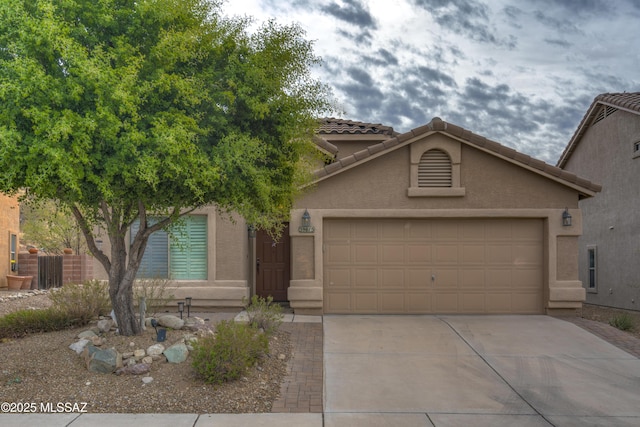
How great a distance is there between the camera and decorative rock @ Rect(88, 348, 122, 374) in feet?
24.4

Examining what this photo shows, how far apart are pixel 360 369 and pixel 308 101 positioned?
165 inches

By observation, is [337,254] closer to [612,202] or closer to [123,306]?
[123,306]

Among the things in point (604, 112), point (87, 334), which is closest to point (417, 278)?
point (87, 334)

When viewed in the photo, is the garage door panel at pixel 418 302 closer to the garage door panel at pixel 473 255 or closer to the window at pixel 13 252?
the garage door panel at pixel 473 255

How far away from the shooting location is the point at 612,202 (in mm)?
16516

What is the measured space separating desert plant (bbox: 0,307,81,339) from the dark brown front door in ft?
17.4

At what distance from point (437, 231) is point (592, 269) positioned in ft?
27.4

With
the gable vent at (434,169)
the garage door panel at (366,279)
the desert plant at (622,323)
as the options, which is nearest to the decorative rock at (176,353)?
the garage door panel at (366,279)

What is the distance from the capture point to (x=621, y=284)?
15.9 meters

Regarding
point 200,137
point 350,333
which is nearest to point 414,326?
point 350,333

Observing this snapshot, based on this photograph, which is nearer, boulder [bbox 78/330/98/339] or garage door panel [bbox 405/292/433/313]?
boulder [bbox 78/330/98/339]

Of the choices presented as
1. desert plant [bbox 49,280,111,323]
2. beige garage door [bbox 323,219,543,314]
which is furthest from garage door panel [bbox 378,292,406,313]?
desert plant [bbox 49,280,111,323]

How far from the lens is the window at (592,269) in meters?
17.5

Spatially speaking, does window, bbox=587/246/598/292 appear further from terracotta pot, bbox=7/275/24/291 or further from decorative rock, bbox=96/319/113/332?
terracotta pot, bbox=7/275/24/291
